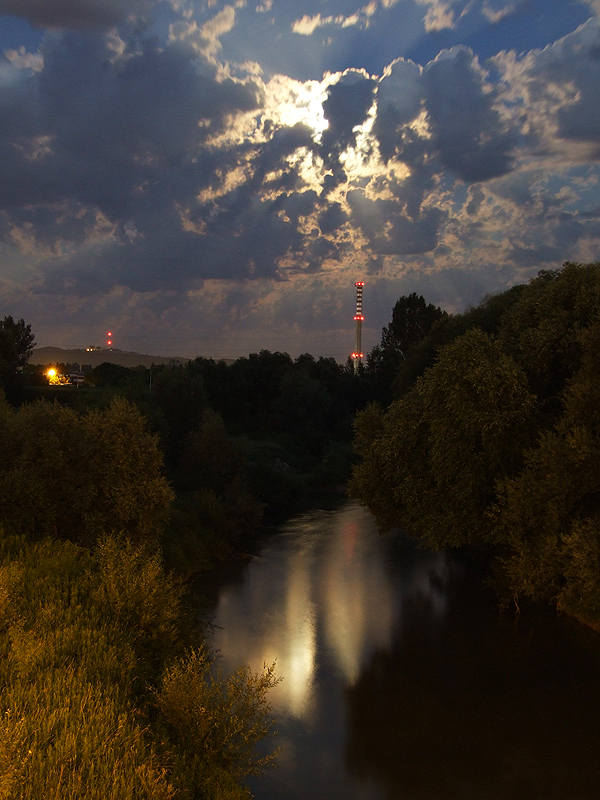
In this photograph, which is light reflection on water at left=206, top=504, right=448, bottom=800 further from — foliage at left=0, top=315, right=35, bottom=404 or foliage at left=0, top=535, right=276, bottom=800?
foliage at left=0, top=315, right=35, bottom=404

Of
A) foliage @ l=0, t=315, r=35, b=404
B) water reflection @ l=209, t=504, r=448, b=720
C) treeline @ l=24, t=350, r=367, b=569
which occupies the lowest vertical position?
water reflection @ l=209, t=504, r=448, b=720

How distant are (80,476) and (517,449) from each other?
54.2 ft

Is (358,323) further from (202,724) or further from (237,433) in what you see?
(202,724)

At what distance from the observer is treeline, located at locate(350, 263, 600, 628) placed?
817 inches

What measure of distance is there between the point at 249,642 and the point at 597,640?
12.9m

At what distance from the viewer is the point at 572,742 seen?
17609mm

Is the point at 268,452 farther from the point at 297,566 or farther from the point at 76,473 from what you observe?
the point at 76,473

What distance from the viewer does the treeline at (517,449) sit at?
817 inches

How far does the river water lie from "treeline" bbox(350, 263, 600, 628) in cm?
266

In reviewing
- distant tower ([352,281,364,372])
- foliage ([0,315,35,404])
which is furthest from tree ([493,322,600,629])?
distant tower ([352,281,364,372])

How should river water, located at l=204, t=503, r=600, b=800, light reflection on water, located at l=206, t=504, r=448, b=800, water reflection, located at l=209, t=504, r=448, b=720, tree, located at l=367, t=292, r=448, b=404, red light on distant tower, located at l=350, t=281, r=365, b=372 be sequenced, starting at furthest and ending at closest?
red light on distant tower, located at l=350, t=281, r=365, b=372 → tree, located at l=367, t=292, r=448, b=404 → water reflection, located at l=209, t=504, r=448, b=720 → light reflection on water, located at l=206, t=504, r=448, b=800 → river water, located at l=204, t=503, r=600, b=800

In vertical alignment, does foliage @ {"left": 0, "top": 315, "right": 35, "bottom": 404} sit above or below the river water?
above

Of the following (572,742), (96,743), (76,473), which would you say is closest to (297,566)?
(76,473)

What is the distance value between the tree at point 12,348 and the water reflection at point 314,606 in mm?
33697
